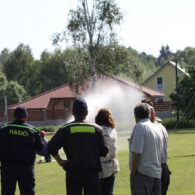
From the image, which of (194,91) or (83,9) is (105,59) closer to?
(83,9)

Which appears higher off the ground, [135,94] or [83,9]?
[83,9]

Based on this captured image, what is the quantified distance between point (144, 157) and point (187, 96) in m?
39.3

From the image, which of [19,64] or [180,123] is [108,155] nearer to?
[180,123]

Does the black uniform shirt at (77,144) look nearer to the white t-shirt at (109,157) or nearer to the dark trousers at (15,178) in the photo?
the white t-shirt at (109,157)

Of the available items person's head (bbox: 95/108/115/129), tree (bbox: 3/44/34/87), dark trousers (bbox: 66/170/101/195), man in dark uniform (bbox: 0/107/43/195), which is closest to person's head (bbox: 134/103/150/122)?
person's head (bbox: 95/108/115/129)

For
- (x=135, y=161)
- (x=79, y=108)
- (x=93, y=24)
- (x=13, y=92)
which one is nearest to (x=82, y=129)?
(x=79, y=108)

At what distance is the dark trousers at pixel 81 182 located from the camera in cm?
612

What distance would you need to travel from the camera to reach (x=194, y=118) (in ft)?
146

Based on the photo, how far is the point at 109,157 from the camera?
7129mm

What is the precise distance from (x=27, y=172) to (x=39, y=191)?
3857 mm

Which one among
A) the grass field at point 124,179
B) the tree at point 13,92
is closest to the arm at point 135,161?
the grass field at point 124,179

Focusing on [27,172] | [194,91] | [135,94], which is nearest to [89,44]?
[194,91]

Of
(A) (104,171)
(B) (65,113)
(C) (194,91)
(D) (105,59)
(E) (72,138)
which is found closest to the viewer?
(E) (72,138)

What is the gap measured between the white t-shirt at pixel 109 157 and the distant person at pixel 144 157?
2.44 feet
